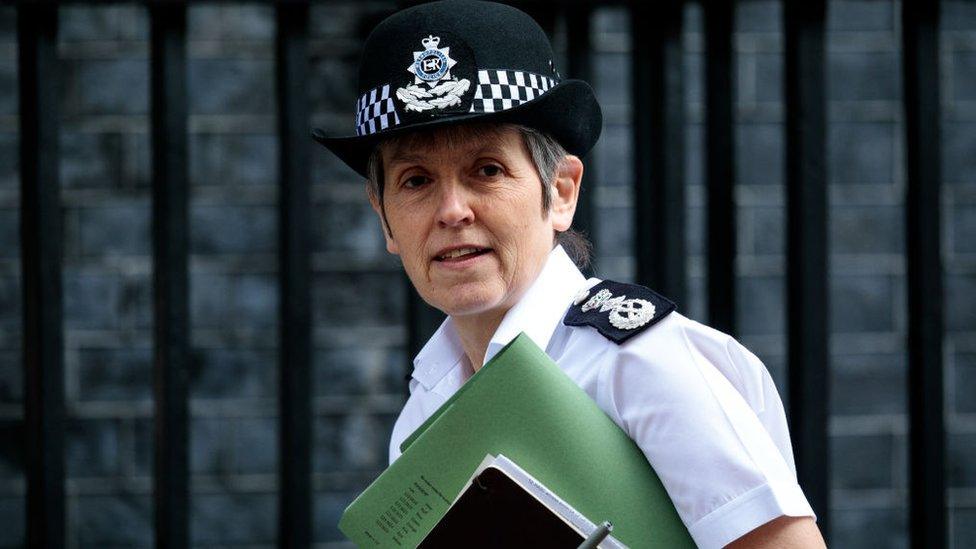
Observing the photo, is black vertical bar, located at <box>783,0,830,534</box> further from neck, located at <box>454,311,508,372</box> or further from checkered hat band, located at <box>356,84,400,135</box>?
checkered hat band, located at <box>356,84,400,135</box>

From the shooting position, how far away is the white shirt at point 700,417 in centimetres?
154

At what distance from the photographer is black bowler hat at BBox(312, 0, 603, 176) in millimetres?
1746

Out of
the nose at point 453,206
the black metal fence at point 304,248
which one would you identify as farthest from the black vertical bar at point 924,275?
the nose at point 453,206

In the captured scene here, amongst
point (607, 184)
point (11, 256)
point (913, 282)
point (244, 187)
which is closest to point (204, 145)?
point (244, 187)

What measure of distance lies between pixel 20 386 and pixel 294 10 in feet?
5.43

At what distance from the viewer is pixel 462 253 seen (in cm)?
177

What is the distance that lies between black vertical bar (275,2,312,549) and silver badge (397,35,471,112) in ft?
2.96

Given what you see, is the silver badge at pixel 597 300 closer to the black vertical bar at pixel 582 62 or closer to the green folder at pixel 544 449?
the green folder at pixel 544 449

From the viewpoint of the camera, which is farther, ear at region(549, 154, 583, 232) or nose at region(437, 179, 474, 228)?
ear at region(549, 154, 583, 232)

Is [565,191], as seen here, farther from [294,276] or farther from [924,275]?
[924,275]

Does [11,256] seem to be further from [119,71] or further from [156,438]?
[156,438]

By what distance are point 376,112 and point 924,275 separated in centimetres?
134

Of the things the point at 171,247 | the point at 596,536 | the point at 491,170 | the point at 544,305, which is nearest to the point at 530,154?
the point at 491,170

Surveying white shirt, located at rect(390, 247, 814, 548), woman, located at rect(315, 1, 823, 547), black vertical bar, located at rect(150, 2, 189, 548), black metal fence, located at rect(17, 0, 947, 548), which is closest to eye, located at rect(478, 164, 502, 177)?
woman, located at rect(315, 1, 823, 547)
